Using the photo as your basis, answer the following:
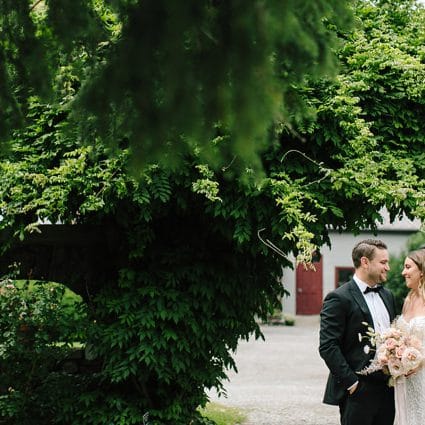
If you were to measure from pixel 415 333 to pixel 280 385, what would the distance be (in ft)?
23.9

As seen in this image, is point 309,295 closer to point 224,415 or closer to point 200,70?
point 224,415

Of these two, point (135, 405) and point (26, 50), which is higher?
point (26, 50)

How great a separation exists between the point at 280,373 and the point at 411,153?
8.25 meters

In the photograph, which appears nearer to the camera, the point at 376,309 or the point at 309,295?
the point at 376,309

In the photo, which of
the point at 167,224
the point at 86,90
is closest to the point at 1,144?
the point at 86,90

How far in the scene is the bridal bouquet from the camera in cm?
550

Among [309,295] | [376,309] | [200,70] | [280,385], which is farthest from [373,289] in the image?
[309,295]

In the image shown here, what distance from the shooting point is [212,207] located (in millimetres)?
6500

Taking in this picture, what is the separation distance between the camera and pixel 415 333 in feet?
18.8

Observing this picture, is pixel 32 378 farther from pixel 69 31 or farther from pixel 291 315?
pixel 291 315

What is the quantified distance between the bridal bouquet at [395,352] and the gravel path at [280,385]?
4.05m

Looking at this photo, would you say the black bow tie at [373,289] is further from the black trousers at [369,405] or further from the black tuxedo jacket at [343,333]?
the black trousers at [369,405]

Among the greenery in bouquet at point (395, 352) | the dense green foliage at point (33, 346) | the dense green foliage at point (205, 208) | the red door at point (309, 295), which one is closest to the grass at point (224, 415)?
the dense green foliage at point (205, 208)

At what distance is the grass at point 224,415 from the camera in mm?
9352
